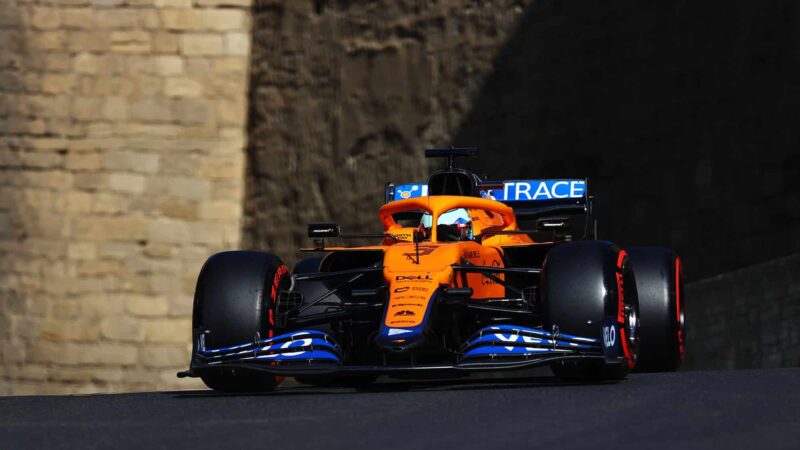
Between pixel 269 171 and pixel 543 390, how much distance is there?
1285 cm

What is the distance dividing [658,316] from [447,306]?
6.66ft

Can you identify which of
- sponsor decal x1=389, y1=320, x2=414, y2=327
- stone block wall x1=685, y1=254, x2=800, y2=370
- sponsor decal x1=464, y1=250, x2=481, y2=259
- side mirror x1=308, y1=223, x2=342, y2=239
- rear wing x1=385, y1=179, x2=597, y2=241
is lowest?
stone block wall x1=685, y1=254, x2=800, y2=370

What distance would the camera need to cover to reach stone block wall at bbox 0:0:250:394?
68.7ft

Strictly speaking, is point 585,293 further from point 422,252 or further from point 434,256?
point 422,252

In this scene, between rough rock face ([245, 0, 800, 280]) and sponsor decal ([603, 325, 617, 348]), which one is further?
rough rock face ([245, 0, 800, 280])

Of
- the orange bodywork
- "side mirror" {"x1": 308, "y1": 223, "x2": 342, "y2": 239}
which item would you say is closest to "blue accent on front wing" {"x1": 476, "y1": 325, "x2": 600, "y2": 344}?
the orange bodywork

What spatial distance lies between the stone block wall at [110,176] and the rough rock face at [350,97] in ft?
1.30

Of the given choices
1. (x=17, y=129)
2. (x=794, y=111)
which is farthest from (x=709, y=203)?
(x=17, y=129)

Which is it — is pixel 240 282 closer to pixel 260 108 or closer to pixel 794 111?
pixel 794 111

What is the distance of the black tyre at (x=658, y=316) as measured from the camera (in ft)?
35.9

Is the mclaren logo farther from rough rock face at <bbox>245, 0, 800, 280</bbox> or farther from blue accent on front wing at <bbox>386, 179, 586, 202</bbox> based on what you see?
rough rock face at <bbox>245, 0, 800, 280</bbox>

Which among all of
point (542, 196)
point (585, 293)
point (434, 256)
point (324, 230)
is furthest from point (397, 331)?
point (542, 196)

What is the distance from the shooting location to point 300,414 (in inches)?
300

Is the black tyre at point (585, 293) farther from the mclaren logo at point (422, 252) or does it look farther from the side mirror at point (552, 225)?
the mclaren logo at point (422, 252)
